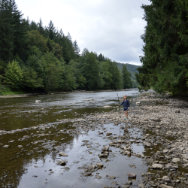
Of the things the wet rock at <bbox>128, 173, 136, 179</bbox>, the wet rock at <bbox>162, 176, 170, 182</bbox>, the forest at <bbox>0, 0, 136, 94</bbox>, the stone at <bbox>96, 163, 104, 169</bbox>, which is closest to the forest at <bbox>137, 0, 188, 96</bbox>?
the wet rock at <bbox>162, 176, 170, 182</bbox>

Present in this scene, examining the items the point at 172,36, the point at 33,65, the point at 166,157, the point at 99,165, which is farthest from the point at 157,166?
the point at 33,65

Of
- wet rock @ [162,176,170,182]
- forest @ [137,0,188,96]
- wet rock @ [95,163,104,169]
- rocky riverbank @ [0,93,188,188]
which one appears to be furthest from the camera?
forest @ [137,0,188,96]

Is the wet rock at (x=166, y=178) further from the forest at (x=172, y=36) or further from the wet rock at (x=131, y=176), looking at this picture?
the forest at (x=172, y=36)

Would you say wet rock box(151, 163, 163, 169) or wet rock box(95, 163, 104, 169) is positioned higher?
wet rock box(151, 163, 163, 169)

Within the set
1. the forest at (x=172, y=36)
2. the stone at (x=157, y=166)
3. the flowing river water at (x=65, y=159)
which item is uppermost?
the forest at (x=172, y=36)

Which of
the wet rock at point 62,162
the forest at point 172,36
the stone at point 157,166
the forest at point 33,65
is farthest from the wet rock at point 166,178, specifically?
the forest at point 33,65

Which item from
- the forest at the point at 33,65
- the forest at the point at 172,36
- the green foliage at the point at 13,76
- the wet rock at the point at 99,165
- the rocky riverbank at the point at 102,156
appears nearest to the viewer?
the rocky riverbank at the point at 102,156

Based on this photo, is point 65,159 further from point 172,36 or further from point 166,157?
point 172,36

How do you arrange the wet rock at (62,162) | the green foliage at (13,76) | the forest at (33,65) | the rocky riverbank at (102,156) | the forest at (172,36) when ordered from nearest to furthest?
the rocky riverbank at (102,156) → the wet rock at (62,162) → the forest at (172,36) → the green foliage at (13,76) → the forest at (33,65)


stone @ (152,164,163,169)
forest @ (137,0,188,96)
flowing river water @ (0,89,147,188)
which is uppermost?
forest @ (137,0,188,96)

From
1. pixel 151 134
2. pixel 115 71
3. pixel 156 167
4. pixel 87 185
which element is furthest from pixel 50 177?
pixel 115 71

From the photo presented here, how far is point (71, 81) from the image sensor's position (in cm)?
8619

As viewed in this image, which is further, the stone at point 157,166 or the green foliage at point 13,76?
the green foliage at point 13,76

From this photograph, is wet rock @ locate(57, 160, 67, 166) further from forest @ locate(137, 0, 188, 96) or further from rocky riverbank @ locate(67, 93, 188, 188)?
forest @ locate(137, 0, 188, 96)
